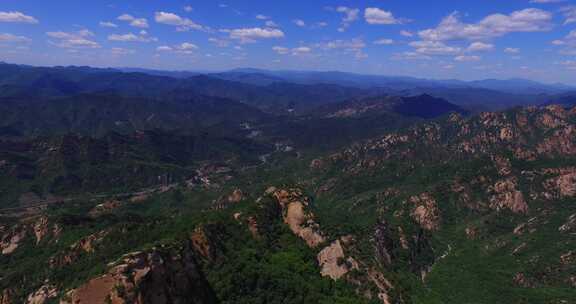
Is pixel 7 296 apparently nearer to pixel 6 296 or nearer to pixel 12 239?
pixel 6 296

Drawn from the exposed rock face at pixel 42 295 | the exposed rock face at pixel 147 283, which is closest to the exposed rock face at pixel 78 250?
the exposed rock face at pixel 42 295

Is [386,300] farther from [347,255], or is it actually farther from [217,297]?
[217,297]

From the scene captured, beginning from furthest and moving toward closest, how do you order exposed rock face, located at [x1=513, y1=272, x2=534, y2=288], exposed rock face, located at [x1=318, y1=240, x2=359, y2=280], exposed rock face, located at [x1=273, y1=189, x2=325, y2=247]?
exposed rock face, located at [x1=513, y1=272, x2=534, y2=288]
exposed rock face, located at [x1=273, y1=189, x2=325, y2=247]
exposed rock face, located at [x1=318, y1=240, x2=359, y2=280]

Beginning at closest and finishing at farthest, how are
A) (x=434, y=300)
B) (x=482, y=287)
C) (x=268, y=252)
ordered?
(x=268, y=252)
(x=434, y=300)
(x=482, y=287)

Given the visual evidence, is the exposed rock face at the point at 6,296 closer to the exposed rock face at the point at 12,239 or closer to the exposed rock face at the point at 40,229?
the exposed rock face at the point at 40,229

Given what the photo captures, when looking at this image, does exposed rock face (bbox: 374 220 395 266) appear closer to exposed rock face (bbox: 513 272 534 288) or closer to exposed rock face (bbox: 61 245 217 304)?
exposed rock face (bbox: 513 272 534 288)

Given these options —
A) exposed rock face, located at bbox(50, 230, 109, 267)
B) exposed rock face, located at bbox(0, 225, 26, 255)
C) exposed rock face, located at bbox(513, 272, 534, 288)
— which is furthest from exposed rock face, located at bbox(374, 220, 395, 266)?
exposed rock face, located at bbox(0, 225, 26, 255)

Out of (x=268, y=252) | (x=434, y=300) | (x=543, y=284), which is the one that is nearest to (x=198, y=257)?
(x=268, y=252)
